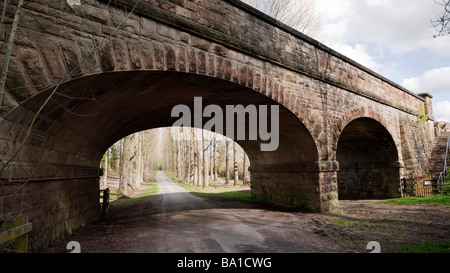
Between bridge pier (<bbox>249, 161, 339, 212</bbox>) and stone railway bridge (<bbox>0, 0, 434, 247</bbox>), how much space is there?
0.04 meters

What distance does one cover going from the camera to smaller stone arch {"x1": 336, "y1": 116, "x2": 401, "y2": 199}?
1120 cm

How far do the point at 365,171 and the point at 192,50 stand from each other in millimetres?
12153

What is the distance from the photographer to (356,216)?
24.3 ft

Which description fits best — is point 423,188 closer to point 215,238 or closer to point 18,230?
point 215,238

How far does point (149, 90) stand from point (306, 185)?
5618mm

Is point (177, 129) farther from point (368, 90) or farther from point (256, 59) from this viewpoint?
point (256, 59)

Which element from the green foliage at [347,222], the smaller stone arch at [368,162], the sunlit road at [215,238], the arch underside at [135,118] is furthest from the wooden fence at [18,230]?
the smaller stone arch at [368,162]

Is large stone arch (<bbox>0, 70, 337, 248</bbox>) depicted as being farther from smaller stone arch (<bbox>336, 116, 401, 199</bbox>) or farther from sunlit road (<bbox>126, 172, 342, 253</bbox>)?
smaller stone arch (<bbox>336, 116, 401, 199</bbox>)

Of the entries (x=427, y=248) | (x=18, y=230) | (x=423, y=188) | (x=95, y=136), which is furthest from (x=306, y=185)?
(x=423, y=188)

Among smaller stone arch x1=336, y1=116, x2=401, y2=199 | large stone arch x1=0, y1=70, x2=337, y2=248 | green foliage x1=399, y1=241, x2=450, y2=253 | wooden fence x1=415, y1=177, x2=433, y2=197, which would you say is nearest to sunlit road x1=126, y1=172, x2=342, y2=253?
green foliage x1=399, y1=241, x2=450, y2=253

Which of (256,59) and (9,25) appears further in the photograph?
(256,59)

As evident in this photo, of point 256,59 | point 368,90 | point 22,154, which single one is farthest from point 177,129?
point 22,154

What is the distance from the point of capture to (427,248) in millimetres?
4199
